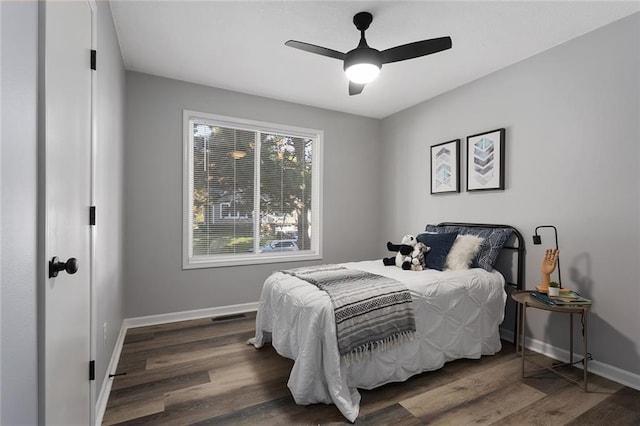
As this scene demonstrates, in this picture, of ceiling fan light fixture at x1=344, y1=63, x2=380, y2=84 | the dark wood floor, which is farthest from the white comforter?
ceiling fan light fixture at x1=344, y1=63, x2=380, y2=84

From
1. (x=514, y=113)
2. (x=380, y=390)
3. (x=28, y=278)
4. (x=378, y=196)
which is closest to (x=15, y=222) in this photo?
(x=28, y=278)

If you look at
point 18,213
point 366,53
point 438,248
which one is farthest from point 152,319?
point 366,53

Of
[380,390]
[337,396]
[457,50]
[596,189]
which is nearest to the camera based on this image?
[337,396]

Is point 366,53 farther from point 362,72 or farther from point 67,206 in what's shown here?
point 67,206

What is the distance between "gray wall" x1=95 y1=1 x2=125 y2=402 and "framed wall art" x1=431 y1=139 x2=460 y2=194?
3.35 m

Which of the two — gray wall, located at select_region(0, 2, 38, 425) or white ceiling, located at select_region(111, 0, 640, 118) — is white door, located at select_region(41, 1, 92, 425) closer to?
gray wall, located at select_region(0, 2, 38, 425)

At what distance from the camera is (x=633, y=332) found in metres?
2.25

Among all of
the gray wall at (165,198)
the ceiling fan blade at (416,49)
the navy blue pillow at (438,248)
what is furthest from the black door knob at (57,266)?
the navy blue pillow at (438,248)

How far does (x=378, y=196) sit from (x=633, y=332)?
3144 millimetres

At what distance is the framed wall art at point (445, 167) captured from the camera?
3.57m

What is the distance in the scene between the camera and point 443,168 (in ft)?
12.2

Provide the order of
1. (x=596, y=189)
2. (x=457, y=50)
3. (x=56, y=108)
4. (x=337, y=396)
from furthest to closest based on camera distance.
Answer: (x=457, y=50) → (x=596, y=189) → (x=337, y=396) → (x=56, y=108)

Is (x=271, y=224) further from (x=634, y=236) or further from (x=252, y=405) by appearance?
(x=634, y=236)

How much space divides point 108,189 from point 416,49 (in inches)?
96.0
